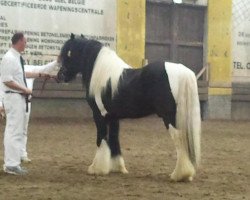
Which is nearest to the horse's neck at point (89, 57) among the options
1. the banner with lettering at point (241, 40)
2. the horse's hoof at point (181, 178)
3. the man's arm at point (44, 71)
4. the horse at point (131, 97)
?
the horse at point (131, 97)

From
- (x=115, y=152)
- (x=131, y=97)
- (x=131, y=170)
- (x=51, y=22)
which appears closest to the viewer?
(x=131, y=97)

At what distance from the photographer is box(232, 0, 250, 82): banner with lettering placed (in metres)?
21.8

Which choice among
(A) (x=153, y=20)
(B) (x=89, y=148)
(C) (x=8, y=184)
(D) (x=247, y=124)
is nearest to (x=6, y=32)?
(A) (x=153, y=20)

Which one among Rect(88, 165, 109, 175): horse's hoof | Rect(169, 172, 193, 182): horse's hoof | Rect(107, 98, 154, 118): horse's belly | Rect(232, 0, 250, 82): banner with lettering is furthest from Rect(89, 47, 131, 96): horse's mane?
Rect(232, 0, 250, 82): banner with lettering

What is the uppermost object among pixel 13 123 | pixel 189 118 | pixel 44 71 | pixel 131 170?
pixel 44 71

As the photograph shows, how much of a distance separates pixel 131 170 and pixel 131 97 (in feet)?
4.33

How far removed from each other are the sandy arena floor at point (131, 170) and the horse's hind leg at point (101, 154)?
0.13 m

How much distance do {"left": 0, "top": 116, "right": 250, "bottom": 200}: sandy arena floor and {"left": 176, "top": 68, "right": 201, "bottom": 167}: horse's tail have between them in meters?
0.43

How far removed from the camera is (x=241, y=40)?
21953 millimetres

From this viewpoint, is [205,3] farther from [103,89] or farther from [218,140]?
[103,89]

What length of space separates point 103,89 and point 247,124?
1225 centimetres

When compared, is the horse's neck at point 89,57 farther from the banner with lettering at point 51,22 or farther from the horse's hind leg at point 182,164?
the banner with lettering at point 51,22

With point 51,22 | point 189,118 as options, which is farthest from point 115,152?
point 51,22

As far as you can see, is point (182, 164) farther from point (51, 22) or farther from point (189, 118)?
point (51, 22)
